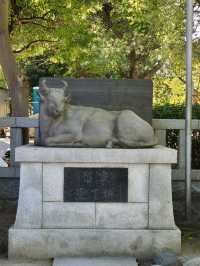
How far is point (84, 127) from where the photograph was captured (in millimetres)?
6645

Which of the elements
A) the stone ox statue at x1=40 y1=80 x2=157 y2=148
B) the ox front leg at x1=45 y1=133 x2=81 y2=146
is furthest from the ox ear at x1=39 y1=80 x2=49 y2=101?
the ox front leg at x1=45 y1=133 x2=81 y2=146

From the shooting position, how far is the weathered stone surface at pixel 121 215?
255 inches

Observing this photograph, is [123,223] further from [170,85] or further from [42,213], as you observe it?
[170,85]

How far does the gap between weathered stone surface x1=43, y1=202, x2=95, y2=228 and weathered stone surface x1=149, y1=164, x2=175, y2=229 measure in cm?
79

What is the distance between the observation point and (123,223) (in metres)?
6.50

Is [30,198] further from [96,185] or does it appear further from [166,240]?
[166,240]

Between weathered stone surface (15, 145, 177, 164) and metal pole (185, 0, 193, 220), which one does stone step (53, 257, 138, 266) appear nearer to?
weathered stone surface (15, 145, 177, 164)

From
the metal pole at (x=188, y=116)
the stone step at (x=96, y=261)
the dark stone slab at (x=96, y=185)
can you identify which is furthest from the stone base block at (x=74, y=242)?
the metal pole at (x=188, y=116)

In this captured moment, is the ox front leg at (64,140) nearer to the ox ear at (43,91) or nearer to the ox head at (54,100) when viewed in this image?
the ox head at (54,100)

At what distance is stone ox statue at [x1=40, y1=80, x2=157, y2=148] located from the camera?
6.55m

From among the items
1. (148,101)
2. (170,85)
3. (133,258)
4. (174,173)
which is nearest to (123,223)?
(133,258)

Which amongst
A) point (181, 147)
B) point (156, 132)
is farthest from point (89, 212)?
point (181, 147)

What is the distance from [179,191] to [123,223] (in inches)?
120

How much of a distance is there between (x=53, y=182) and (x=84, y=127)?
2.77 ft
